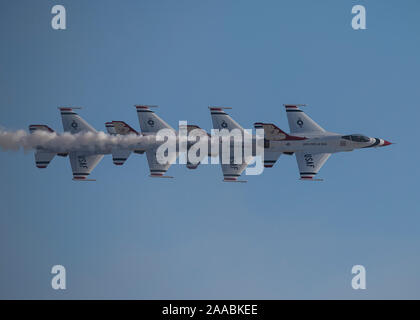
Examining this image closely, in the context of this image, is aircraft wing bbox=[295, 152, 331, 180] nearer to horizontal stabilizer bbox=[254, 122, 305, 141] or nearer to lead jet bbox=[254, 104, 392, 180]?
lead jet bbox=[254, 104, 392, 180]

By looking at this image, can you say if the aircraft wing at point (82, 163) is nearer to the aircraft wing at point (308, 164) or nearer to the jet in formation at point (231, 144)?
the jet in formation at point (231, 144)

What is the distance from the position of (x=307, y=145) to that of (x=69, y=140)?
71.9ft

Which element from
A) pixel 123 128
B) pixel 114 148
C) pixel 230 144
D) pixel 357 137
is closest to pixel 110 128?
pixel 123 128

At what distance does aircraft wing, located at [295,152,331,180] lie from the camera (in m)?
80.2

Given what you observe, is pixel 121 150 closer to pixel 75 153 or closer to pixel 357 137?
pixel 75 153

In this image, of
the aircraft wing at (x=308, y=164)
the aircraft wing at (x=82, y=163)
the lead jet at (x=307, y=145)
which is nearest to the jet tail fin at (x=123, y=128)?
the aircraft wing at (x=82, y=163)

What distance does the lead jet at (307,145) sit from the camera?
79.9 m

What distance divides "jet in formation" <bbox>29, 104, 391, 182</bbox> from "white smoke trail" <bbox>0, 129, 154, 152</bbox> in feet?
0.93

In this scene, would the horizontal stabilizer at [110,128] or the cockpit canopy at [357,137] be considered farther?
the horizontal stabilizer at [110,128]

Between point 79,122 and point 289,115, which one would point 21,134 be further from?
point 289,115

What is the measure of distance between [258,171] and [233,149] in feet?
10.2

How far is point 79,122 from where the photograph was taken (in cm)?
8194

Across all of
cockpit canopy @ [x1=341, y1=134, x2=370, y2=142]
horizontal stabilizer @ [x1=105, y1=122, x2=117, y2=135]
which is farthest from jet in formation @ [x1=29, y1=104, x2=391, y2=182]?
horizontal stabilizer @ [x1=105, y1=122, x2=117, y2=135]

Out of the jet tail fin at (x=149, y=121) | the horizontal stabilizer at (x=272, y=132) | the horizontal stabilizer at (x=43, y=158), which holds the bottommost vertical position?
the horizontal stabilizer at (x=43, y=158)
